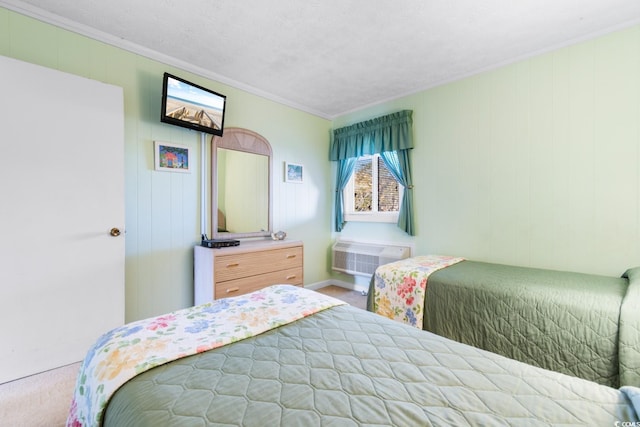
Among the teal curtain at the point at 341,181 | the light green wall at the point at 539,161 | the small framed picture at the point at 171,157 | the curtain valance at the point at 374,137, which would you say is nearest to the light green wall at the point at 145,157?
the small framed picture at the point at 171,157

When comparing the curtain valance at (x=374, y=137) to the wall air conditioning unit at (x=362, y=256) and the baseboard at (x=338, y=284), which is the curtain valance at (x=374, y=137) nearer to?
the wall air conditioning unit at (x=362, y=256)

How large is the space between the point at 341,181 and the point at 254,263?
1.88m

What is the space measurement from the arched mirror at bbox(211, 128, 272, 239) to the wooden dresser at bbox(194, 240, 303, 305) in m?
0.25

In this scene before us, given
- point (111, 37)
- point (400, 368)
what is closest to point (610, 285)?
point (400, 368)

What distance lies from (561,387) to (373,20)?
7.70 ft

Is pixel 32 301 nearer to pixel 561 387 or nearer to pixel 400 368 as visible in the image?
pixel 400 368

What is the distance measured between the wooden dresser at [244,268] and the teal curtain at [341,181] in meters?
1.07

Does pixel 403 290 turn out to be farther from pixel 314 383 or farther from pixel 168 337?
pixel 168 337

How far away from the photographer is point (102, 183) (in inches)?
86.2

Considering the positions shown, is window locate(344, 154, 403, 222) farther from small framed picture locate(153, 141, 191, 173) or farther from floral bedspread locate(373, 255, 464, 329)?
small framed picture locate(153, 141, 191, 173)

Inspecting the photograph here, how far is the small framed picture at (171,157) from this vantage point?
8.59 ft

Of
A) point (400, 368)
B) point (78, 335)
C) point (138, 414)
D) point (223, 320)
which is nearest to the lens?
point (138, 414)

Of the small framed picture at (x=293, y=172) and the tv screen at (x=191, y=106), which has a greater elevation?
the tv screen at (x=191, y=106)

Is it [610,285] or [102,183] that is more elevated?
[102,183]
